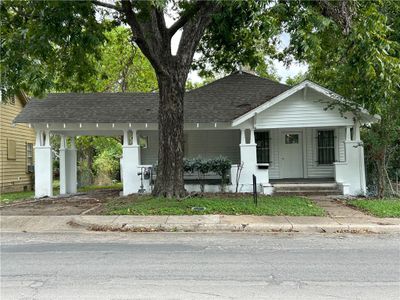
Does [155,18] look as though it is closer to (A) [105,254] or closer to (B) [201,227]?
(B) [201,227]

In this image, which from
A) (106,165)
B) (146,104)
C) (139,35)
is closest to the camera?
(139,35)

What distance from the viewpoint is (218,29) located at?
17.8m

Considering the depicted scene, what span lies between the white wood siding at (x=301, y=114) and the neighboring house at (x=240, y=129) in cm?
4

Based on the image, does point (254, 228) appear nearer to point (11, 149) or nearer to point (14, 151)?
point (11, 149)

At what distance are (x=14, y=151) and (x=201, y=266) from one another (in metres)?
20.5

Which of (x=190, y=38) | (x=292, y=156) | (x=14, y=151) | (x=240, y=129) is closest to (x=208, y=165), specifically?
(x=240, y=129)

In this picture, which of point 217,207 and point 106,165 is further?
point 106,165

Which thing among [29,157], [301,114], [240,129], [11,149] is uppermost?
[301,114]

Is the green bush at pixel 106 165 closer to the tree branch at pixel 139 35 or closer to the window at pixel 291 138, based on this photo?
the window at pixel 291 138

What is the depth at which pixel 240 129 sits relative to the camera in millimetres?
17734

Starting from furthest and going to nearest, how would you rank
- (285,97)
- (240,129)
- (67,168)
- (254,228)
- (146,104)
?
(67,168), (146,104), (240,129), (285,97), (254,228)

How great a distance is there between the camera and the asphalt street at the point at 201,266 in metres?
5.50

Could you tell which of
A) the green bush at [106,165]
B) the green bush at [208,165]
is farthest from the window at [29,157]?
the green bush at [208,165]

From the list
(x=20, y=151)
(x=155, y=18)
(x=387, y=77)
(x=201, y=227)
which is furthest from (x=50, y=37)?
(x=20, y=151)
